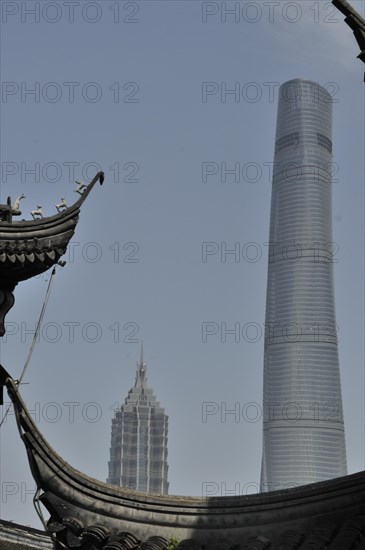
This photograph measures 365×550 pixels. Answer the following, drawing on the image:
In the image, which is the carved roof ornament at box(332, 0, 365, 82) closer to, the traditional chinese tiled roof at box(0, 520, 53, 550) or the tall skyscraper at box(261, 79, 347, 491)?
the traditional chinese tiled roof at box(0, 520, 53, 550)

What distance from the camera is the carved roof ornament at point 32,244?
10906 millimetres

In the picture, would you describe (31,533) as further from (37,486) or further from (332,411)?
(332,411)

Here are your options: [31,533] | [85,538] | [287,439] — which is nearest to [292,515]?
[85,538]

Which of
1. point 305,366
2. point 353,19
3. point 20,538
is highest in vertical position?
point 305,366

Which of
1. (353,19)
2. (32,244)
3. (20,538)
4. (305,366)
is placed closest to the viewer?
(353,19)

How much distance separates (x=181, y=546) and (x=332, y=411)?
189 metres

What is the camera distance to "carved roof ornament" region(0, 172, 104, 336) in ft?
35.8

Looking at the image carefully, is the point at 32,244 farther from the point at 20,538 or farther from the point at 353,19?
the point at 20,538

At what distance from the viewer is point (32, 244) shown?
35.9 ft

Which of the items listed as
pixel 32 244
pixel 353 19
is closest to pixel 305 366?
pixel 32 244

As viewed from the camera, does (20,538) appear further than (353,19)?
Yes

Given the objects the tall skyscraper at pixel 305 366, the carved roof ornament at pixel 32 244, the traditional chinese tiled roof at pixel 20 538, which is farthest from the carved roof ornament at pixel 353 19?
the tall skyscraper at pixel 305 366

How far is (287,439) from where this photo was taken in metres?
190

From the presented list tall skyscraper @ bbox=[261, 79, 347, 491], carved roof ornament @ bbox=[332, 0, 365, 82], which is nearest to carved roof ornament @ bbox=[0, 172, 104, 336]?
carved roof ornament @ bbox=[332, 0, 365, 82]
